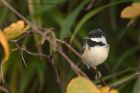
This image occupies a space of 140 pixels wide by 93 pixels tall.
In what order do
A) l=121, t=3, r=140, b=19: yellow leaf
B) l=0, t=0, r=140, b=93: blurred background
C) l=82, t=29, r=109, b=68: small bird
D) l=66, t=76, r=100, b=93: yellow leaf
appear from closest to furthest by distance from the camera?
l=66, t=76, r=100, b=93: yellow leaf, l=121, t=3, r=140, b=19: yellow leaf, l=82, t=29, r=109, b=68: small bird, l=0, t=0, r=140, b=93: blurred background

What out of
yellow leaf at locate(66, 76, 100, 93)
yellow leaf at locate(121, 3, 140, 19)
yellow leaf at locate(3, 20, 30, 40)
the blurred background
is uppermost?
yellow leaf at locate(3, 20, 30, 40)

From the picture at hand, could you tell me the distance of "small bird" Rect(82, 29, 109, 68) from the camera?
1278 millimetres

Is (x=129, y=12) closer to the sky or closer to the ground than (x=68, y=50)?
A: closer to the sky

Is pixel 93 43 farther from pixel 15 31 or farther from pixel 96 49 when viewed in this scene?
pixel 15 31

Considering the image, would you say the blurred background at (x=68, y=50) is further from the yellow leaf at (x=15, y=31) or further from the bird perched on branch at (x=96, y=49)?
the yellow leaf at (x=15, y=31)

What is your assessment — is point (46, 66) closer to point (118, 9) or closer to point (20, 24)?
point (118, 9)

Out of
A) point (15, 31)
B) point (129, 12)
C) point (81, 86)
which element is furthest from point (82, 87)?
point (129, 12)

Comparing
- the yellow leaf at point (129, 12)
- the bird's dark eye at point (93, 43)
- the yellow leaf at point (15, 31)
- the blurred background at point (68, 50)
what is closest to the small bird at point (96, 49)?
the bird's dark eye at point (93, 43)

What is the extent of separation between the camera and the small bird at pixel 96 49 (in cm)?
128

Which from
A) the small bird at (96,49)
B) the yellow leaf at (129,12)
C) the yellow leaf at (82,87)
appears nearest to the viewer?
the yellow leaf at (82,87)

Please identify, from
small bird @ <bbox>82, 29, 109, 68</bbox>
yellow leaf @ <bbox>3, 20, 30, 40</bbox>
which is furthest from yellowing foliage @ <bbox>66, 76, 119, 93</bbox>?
small bird @ <bbox>82, 29, 109, 68</bbox>

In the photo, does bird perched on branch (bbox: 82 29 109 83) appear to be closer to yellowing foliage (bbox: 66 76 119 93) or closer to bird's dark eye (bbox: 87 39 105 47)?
bird's dark eye (bbox: 87 39 105 47)

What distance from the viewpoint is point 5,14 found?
2047mm

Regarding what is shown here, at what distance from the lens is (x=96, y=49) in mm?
1333
